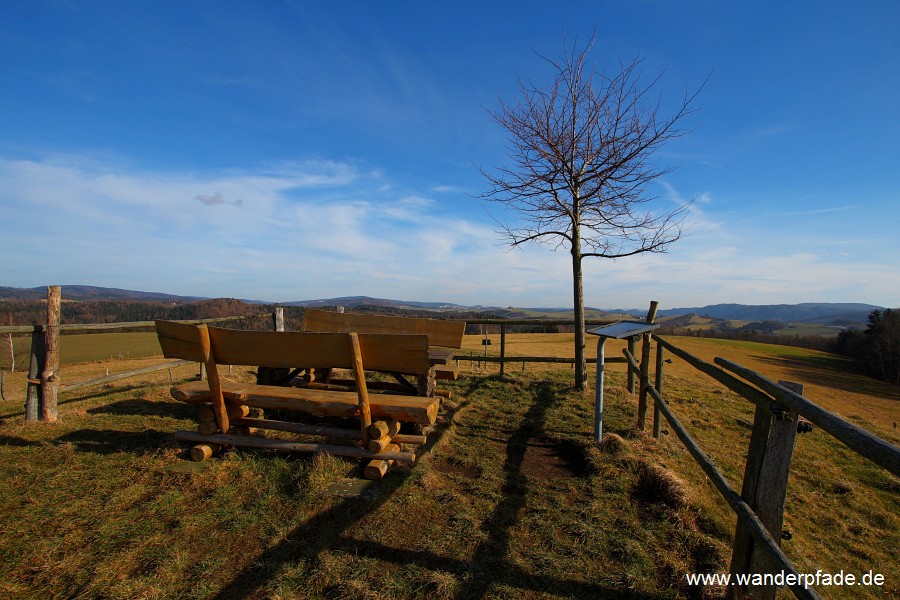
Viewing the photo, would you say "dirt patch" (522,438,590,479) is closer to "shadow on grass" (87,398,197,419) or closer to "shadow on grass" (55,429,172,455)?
"shadow on grass" (55,429,172,455)

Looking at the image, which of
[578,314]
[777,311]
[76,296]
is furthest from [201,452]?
[777,311]

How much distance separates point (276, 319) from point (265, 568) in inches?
283

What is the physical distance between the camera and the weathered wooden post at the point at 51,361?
5.29 m

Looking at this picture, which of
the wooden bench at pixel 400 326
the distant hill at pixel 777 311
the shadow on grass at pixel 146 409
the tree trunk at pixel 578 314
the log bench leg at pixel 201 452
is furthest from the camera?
the distant hill at pixel 777 311

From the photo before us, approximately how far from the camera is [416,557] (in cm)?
261

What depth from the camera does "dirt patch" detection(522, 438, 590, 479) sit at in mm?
4043

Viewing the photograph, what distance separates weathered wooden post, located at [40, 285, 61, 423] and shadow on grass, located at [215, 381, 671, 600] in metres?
4.91

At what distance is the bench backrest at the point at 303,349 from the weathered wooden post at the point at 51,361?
2920mm

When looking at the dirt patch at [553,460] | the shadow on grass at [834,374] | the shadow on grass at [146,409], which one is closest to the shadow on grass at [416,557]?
the dirt patch at [553,460]

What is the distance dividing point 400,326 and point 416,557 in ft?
12.8

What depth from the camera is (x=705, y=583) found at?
2.40 m

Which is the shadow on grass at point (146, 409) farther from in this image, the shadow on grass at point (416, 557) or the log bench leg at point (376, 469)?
the shadow on grass at point (416, 557)

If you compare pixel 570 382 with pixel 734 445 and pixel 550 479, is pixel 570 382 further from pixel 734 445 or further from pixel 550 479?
pixel 550 479

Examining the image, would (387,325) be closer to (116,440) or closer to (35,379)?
(116,440)
